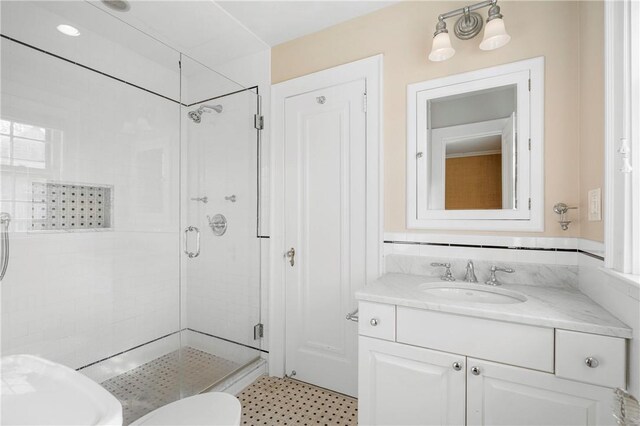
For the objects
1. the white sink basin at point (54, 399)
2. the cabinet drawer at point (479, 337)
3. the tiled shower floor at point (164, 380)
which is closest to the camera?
the white sink basin at point (54, 399)

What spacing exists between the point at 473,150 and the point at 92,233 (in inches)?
88.6

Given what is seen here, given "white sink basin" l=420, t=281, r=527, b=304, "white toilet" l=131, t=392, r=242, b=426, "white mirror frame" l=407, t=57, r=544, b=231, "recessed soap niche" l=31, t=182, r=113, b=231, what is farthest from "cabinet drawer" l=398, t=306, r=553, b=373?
"recessed soap niche" l=31, t=182, r=113, b=231

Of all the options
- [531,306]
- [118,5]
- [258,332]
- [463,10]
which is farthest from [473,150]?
[118,5]

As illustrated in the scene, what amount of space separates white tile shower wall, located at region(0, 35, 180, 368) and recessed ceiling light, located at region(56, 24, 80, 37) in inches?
6.2

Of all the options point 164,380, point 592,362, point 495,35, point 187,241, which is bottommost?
point 164,380

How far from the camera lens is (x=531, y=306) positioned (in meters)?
1.20

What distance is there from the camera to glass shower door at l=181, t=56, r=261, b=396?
212 centimetres

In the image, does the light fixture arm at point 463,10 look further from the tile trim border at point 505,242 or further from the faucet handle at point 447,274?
the faucet handle at point 447,274

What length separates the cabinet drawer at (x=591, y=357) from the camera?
0.99 m

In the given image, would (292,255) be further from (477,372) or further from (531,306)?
(531,306)

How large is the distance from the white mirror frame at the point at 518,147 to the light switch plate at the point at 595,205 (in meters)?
0.22

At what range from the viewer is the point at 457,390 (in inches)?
48.3

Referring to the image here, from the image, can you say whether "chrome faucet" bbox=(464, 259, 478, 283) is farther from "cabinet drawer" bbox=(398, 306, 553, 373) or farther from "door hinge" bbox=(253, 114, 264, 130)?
"door hinge" bbox=(253, 114, 264, 130)

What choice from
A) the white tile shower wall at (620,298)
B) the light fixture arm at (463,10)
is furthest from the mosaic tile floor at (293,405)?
the light fixture arm at (463,10)
